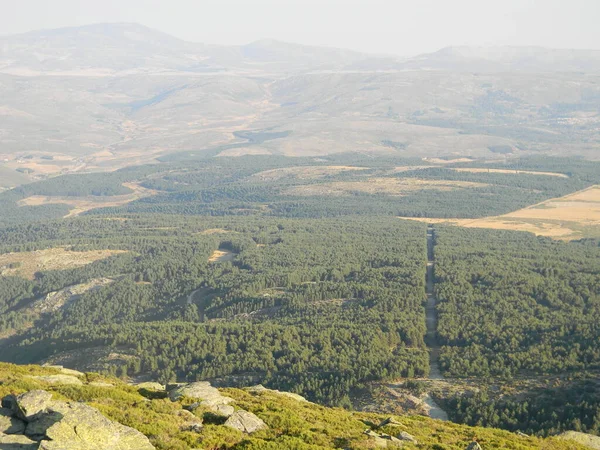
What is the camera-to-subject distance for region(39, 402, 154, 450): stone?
34.1 meters

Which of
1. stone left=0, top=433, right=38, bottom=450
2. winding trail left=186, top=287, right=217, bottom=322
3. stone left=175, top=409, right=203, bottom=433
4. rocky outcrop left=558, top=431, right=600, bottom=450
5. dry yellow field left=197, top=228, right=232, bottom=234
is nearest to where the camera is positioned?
stone left=0, top=433, right=38, bottom=450

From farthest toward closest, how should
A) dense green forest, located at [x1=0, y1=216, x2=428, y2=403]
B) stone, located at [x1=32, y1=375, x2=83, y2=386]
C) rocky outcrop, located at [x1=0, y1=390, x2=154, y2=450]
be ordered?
dense green forest, located at [x1=0, y1=216, x2=428, y2=403]
stone, located at [x1=32, y1=375, x2=83, y2=386]
rocky outcrop, located at [x1=0, y1=390, x2=154, y2=450]

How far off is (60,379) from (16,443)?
18704 mm

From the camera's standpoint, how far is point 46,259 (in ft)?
543

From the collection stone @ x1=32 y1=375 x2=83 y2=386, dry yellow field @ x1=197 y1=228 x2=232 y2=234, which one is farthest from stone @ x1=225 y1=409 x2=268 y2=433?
dry yellow field @ x1=197 y1=228 x2=232 y2=234

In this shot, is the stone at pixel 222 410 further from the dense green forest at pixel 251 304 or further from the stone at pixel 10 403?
the dense green forest at pixel 251 304

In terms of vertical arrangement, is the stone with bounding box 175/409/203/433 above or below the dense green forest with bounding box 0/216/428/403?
above

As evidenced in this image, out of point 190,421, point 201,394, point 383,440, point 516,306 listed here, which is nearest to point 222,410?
point 190,421

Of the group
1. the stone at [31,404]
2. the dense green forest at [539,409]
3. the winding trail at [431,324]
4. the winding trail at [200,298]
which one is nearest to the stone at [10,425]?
the stone at [31,404]

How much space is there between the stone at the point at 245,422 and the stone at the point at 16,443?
1084 cm

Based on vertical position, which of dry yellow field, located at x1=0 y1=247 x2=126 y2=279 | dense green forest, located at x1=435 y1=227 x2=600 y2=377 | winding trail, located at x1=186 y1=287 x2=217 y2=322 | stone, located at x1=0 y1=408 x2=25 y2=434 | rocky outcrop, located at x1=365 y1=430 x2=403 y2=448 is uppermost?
stone, located at x1=0 y1=408 x2=25 y2=434

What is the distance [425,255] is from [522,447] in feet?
357

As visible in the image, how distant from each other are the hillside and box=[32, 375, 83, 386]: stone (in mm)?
81

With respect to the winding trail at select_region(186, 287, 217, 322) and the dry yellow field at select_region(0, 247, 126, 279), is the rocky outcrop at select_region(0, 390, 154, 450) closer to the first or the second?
the winding trail at select_region(186, 287, 217, 322)
